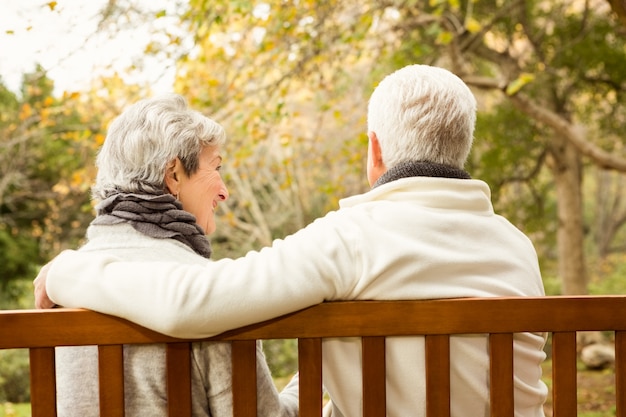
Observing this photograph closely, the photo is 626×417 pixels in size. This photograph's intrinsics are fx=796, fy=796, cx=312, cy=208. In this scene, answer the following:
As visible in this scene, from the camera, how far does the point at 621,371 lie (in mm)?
1629

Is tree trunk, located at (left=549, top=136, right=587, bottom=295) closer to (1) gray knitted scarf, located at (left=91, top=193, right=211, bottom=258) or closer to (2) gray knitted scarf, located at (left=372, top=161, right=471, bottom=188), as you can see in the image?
(2) gray knitted scarf, located at (left=372, top=161, right=471, bottom=188)

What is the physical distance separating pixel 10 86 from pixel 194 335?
1087cm

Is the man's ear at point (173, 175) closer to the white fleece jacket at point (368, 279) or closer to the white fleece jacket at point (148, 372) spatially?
the white fleece jacket at point (148, 372)

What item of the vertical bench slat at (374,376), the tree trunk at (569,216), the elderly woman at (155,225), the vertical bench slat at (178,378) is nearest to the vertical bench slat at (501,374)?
the vertical bench slat at (374,376)

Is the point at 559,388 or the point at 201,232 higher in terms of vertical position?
the point at 201,232

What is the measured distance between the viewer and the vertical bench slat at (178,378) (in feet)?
4.94

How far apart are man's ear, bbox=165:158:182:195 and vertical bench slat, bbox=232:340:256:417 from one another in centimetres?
41

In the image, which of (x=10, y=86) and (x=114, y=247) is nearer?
(x=114, y=247)

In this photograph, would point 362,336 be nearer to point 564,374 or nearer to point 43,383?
point 564,374

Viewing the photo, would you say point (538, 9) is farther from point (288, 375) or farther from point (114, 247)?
point (114, 247)

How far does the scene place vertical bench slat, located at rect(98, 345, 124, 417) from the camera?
1.50 m

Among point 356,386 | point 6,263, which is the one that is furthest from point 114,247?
point 6,263

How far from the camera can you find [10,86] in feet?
37.2

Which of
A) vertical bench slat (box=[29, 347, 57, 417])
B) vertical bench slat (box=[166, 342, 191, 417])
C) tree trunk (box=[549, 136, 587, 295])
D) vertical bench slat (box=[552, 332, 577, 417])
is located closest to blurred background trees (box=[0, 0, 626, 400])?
tree trunk (box=[549, 136, 587, 295])
